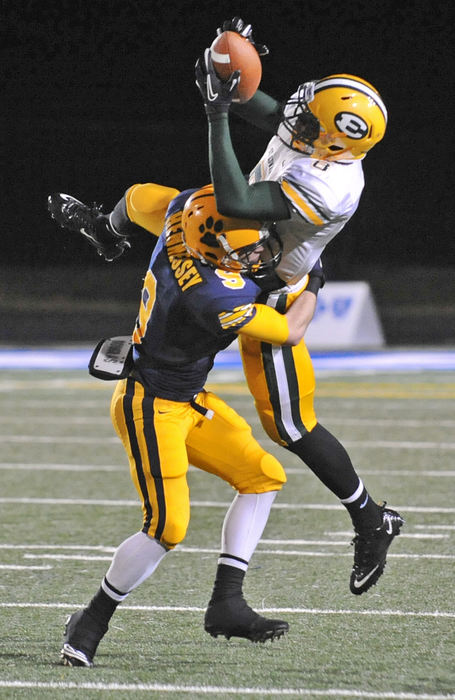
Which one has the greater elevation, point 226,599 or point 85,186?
point 226,599

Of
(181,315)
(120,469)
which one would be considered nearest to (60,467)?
(120,469)

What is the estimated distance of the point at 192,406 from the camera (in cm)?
307

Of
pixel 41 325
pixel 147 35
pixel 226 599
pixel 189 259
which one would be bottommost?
pixel 41 325

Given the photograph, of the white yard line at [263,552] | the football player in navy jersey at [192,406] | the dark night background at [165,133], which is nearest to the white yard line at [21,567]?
the white yard line at [263,552]

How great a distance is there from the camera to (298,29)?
57.4ft

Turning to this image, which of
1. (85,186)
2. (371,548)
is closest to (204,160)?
(85,186)

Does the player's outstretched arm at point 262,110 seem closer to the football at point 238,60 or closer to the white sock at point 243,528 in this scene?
the football at point 238,60

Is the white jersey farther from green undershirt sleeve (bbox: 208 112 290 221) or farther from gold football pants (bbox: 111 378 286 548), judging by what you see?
gold football pants (bbox: 111 378 286 548)

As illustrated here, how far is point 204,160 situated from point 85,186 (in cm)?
201

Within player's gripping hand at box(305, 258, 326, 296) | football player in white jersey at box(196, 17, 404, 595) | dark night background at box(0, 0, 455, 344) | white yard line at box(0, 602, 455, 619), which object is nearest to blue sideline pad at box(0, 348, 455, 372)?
dark night background at box(0, 0, 455, 344)

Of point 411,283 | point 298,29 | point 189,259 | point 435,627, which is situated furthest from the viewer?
point 298,29

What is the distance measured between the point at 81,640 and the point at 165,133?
12.9 m

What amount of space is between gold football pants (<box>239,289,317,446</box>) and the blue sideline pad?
323 inches

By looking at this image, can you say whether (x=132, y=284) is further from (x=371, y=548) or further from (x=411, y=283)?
(x=371, y=548)
